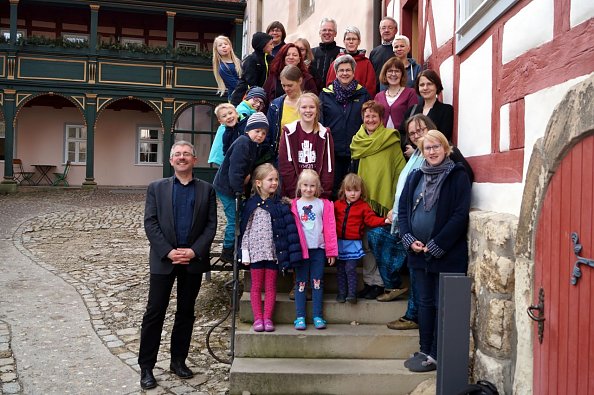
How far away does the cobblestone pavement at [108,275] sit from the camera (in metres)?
4.48

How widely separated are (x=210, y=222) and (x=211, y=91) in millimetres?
16155

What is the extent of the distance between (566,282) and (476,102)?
1718mm

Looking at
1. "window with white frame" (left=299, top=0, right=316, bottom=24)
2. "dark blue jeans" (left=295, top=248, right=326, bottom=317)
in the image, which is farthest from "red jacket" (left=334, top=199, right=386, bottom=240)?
"window with white frame" (left=299, top=0, right=316, bottom=24)

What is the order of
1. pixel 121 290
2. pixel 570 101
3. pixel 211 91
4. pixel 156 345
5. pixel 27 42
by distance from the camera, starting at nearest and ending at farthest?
1. pixel 570 101
2. pixel 156 345
3. pixel 121 290
4. pixel 27 42
5. pixel 211 91

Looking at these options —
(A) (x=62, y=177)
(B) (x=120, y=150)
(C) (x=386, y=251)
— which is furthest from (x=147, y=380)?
(B) (x=120, y=150)

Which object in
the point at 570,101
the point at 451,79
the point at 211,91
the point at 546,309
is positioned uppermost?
the point at 211,91

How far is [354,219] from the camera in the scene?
4.48 m

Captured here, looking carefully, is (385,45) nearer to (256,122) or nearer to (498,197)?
(256,122)

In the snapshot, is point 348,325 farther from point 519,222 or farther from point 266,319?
point 519,222

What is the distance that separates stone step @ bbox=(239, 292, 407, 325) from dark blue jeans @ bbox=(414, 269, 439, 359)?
575 mm

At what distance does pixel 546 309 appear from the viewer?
2828 millimetres

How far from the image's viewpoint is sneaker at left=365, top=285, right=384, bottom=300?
458cm

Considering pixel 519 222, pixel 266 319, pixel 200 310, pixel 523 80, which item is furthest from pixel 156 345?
pixel 523 80

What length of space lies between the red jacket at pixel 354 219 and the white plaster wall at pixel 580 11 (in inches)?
85.1
